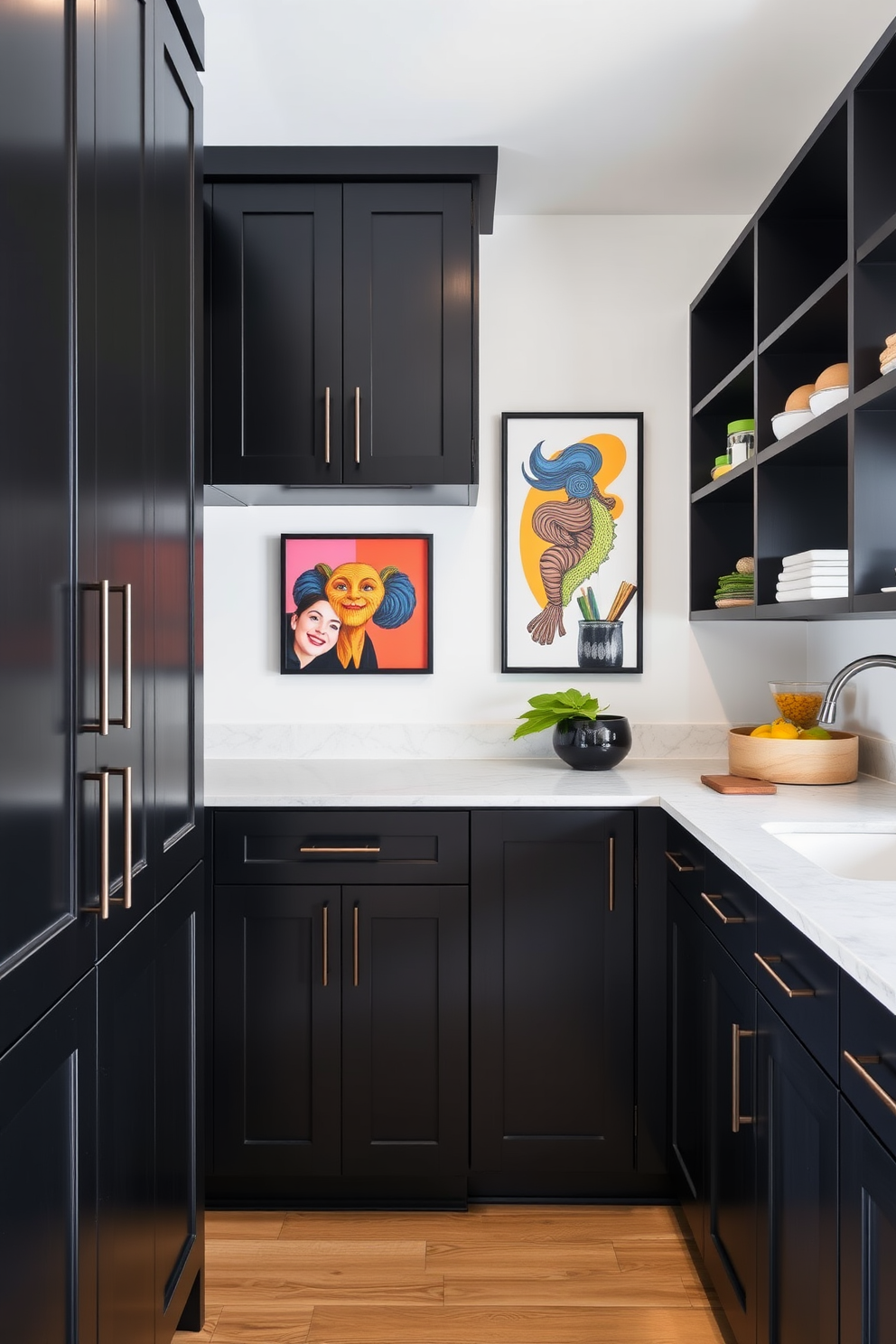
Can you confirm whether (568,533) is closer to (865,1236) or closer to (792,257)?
(792,257)

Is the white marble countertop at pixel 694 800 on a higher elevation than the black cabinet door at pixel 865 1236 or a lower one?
higher

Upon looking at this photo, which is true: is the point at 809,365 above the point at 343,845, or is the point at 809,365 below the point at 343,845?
above

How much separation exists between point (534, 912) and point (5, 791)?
153 centimetres

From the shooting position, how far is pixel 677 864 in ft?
6.95

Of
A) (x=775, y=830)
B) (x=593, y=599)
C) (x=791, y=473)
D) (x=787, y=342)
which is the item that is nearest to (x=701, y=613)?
(x=593, y=599)

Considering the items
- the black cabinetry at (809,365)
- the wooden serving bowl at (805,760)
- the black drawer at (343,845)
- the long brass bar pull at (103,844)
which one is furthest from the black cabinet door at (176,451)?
the wooden serving bowl at (805,760)

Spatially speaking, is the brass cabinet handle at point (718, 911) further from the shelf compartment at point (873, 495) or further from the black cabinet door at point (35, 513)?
the black cabinet door at point (35, 513)

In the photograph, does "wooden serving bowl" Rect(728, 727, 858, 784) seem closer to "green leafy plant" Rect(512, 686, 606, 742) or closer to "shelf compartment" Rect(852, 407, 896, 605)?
"green leafy plant" Rect(512, 686, 606, 742)

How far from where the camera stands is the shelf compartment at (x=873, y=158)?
1.66m

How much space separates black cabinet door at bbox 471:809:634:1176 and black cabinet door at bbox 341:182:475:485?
3.29 feet

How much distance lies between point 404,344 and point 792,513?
1.08 m

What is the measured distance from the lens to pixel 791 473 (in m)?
2.24

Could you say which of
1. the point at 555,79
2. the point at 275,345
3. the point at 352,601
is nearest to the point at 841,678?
the point at 352,601

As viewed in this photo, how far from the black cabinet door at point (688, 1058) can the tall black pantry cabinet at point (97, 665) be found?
Result: 102cm
